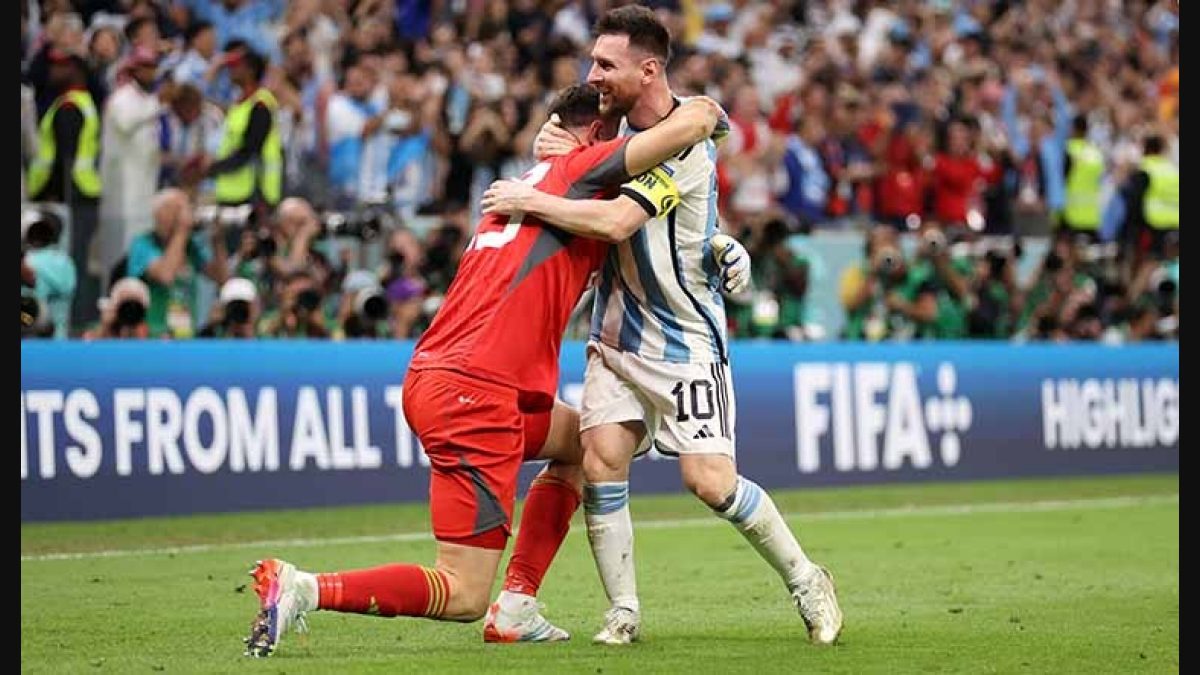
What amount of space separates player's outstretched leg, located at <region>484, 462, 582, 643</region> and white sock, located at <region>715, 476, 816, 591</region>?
2.07 ft

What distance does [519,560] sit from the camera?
877 cm

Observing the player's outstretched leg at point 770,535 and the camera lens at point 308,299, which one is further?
the camera lens at point 308,299

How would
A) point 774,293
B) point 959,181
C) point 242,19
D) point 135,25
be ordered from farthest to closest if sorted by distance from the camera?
point 959,181, point 242,19, point 774,293, point 135,25

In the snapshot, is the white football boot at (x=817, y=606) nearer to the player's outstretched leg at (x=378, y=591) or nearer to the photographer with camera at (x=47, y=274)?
the player's outstretched leg at (x=378, y=591)

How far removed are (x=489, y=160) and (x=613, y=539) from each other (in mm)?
10182

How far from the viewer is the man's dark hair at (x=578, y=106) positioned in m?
8.68

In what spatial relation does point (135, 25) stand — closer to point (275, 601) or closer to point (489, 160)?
point (489, 160)

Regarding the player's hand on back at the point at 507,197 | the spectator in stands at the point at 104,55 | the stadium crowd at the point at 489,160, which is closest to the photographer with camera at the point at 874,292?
the stadium crowd at the point at 489,160

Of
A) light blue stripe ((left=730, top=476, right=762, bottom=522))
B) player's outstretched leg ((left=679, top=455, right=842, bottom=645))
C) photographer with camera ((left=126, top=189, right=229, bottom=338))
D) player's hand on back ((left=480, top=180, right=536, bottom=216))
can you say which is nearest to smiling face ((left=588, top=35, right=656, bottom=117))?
player's hand on back ((left=480, top=180, right=536, bottom=216))

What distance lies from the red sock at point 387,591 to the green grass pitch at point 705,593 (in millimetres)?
212

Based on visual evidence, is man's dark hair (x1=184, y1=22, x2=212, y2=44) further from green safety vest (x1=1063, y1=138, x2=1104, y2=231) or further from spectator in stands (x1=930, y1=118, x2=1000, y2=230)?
green safety vest (x1=1063, y1=138, x2=1104, y2=231)

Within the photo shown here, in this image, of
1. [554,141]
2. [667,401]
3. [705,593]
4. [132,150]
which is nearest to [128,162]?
[132,150]

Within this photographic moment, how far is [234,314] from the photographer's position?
15.6 meters
